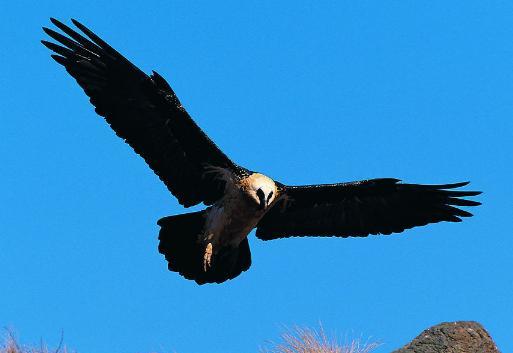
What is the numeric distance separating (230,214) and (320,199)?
140 centimetres

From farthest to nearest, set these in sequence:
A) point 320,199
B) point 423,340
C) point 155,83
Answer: point 320,199, point 155,83, point 423,340

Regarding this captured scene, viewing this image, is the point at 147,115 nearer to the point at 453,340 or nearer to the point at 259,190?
the point at 259,190

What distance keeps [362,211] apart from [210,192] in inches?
75.0

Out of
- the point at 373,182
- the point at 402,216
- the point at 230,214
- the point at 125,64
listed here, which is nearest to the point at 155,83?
the point at 125,64

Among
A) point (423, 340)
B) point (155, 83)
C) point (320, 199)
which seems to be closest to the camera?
point (423, 340)

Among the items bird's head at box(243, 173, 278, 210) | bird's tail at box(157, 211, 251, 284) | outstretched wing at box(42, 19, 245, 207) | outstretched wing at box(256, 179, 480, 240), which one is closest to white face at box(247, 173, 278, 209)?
bird's head at box(243, 173, 278, 210)

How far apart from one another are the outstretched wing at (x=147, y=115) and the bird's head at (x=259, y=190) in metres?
0.23

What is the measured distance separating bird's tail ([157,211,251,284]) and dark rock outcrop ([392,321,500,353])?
265cm

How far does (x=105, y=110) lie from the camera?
328 inches

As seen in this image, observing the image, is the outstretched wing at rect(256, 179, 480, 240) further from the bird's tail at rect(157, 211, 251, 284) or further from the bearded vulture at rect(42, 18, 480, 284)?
the bird's tail at rect(157, 211, 251, 284)

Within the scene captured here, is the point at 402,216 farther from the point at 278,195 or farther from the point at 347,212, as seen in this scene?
the point at 278,195

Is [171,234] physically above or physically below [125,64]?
below

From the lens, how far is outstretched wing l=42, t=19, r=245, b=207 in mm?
8152

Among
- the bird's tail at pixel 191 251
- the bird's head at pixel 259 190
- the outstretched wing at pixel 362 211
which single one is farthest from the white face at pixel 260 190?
the outstretched wing at pixel 362 211
